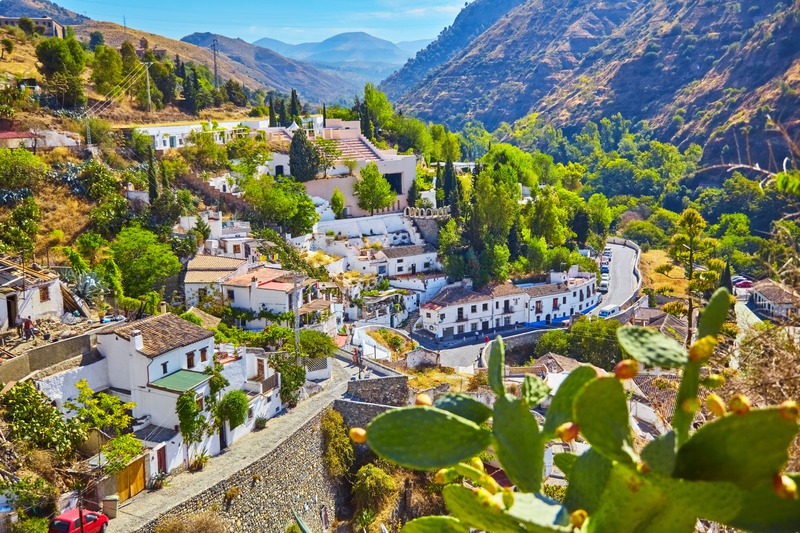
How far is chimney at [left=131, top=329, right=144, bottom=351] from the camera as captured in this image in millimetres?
13594

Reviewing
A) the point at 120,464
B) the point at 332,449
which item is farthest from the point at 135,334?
the point at 332,449

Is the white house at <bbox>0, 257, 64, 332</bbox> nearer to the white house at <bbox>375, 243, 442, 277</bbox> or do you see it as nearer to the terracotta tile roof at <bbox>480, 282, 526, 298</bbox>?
the white house at <bbox>375, 243, 442, 277</bbox>

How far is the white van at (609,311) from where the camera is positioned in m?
32.2

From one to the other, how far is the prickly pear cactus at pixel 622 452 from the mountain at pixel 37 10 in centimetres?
14226

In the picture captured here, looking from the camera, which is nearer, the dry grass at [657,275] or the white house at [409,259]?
the white house at [409,259]

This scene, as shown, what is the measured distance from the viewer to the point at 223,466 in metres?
13.3

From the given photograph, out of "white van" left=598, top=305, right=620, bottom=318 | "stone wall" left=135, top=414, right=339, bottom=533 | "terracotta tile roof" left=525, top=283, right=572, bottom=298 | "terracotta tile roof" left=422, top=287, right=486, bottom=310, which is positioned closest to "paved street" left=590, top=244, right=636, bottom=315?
"white van" left=598, top=305, right=620, bottom=318

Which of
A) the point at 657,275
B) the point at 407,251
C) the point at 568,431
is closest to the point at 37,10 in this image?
the point at 407,251

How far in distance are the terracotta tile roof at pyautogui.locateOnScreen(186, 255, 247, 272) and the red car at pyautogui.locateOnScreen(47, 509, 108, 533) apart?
41.4ft

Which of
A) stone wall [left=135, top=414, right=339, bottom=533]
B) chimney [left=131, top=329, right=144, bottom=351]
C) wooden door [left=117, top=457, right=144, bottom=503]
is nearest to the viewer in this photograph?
wooden door [left=117, top=457, right=144, bottom=503]

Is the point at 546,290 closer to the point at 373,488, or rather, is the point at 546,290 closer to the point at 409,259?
the point at 409,259

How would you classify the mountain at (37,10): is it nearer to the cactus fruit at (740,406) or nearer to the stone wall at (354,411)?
the stone wall at (354,411)

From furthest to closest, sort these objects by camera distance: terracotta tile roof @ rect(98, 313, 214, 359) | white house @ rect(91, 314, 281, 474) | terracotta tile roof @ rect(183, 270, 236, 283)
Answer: terracotta tile roof @ rect(183, 270, 236, 283), terracotta tile roof @ rect(98, 313, 214, 359), white house @ rect(91, 314, 281, 474)

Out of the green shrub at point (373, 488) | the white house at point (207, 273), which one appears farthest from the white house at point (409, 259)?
the green shrub at point (373, 488)
